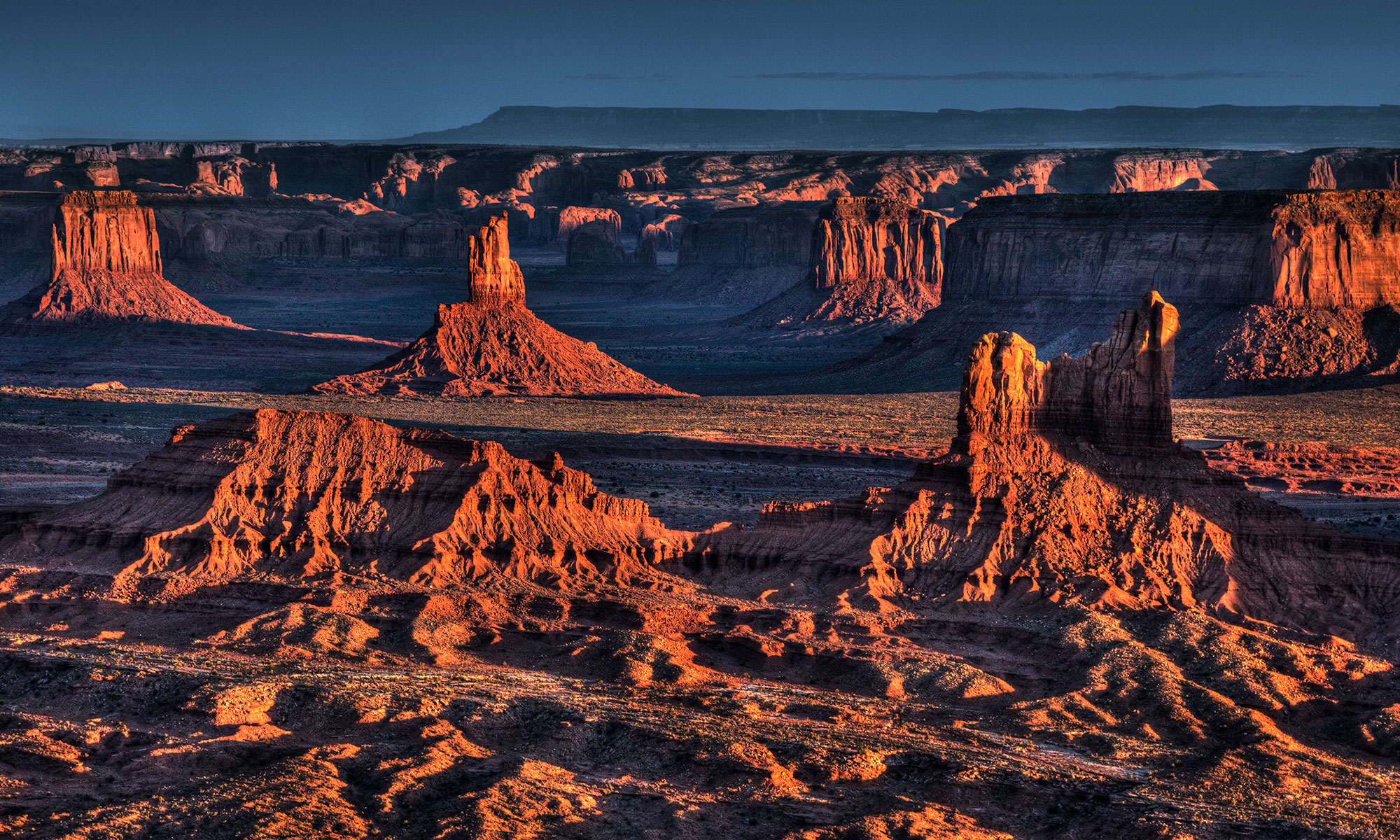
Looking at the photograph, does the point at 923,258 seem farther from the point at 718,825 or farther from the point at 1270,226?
the point at 718,825

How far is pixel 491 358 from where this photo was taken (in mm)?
89125

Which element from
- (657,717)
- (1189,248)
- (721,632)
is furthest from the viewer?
(1189,248)

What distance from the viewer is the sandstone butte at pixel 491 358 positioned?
286ft

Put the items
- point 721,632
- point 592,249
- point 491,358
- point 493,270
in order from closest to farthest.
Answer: point 721,632 < point 493,270 < point 491,358 < point 592,249

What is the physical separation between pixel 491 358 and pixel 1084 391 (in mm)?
53999

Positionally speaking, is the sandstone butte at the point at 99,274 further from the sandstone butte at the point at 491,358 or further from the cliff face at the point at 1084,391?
the cliff face at the point at 1084,391

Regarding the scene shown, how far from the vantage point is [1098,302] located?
98375mm

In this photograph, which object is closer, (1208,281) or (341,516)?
(341,516)

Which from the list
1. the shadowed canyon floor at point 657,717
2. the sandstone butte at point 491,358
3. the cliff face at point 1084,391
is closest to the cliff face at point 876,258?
the sandstone butte at point 491,358

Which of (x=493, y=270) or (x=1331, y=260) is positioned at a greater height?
(x=1331, y=260)

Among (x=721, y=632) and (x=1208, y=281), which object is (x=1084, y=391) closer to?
(x=721, y=632)

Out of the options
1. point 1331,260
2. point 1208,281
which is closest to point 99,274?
point 1208,281

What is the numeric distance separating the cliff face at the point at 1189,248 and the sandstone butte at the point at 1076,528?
51.7 m

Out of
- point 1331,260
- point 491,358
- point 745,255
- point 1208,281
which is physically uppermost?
point 1331,260
